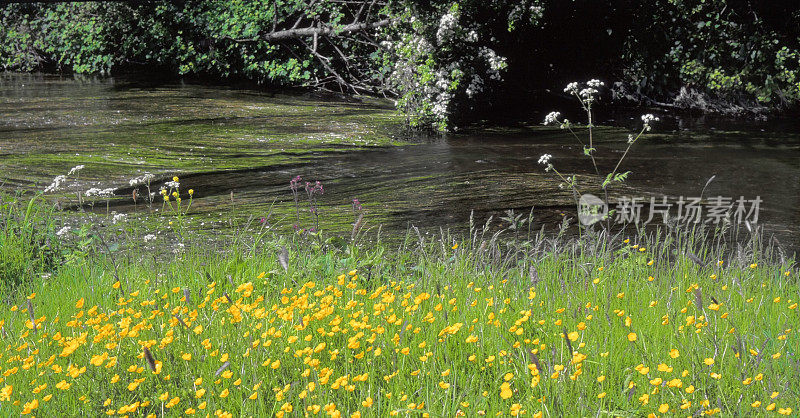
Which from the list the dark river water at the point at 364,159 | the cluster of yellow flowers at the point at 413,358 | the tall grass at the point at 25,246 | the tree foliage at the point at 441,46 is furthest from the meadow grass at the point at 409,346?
the tree foliage at the point at 441,46

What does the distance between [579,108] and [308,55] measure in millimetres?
4510

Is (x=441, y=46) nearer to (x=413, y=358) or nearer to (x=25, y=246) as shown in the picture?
(x=25, y=246)

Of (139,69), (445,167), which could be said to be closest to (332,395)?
(445,167)

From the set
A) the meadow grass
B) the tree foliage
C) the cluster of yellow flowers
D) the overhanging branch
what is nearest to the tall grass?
the meadow grass

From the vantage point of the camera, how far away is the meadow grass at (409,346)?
2035 millimetres

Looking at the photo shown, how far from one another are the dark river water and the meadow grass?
1.24 metres

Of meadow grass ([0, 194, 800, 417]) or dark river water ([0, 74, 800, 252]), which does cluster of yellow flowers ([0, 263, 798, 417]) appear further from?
dark river water ([0, 74, 800, 252])

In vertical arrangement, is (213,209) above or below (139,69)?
below

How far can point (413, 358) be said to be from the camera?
2.35m

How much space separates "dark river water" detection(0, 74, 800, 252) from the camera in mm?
5395

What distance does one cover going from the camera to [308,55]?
12.5 meters

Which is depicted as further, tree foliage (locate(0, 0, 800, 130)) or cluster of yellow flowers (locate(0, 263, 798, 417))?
tree foliage (locate(0, 0, 800, 130))

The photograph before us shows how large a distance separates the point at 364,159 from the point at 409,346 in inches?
193

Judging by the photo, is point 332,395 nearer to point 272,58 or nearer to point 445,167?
point 445,167
